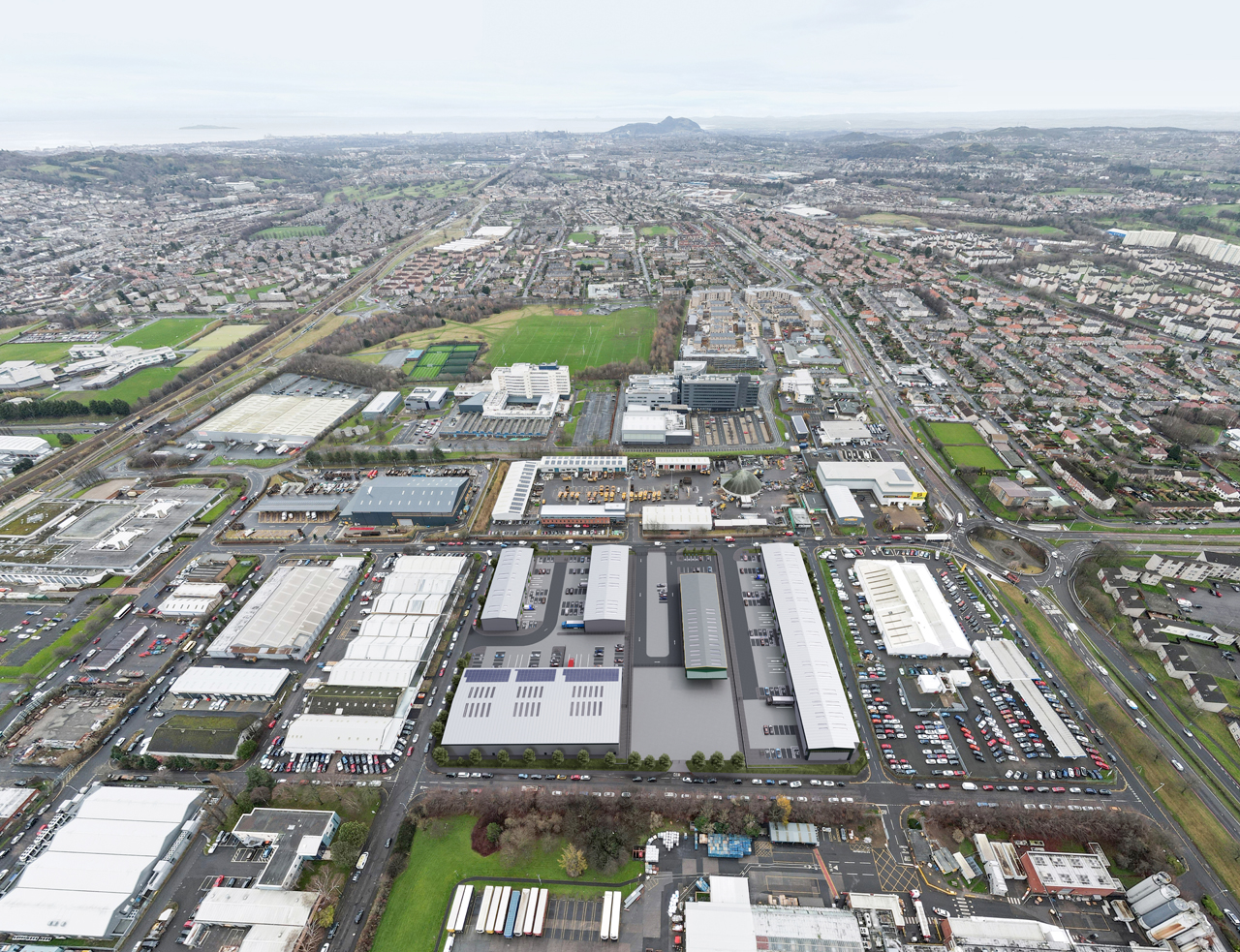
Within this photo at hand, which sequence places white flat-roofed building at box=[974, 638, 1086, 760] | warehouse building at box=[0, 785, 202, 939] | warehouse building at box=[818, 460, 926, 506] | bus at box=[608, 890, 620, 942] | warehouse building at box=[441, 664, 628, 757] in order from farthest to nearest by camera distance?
warehouse building at box=[818, 460, 926, 506] → warehouse building at box=[441, 664, 628, 757] → white flat-roofed building at box=[974, 638, 1086, 760] → warehouse building at box=[0, 785, 202, 939] → bus at box=[608, 890, 620, 942]

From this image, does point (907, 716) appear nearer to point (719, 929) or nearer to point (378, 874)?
point (719, 929)

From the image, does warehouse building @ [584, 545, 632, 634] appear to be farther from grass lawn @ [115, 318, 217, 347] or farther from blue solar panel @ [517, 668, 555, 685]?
grass lawn @ [115, 318, 217, 347]

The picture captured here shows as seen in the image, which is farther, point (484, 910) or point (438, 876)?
point (438, 876)

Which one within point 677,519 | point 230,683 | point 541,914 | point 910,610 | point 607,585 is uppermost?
point 677,519

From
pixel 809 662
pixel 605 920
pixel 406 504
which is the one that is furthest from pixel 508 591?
pixel 809 662

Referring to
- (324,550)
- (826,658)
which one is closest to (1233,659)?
(826,658)

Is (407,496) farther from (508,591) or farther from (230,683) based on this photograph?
(230,683)

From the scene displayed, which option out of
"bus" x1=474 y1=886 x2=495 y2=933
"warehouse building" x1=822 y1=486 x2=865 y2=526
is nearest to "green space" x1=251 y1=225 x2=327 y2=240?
"warehouse building" x1=822 y1=486 x2=865 y2=526
